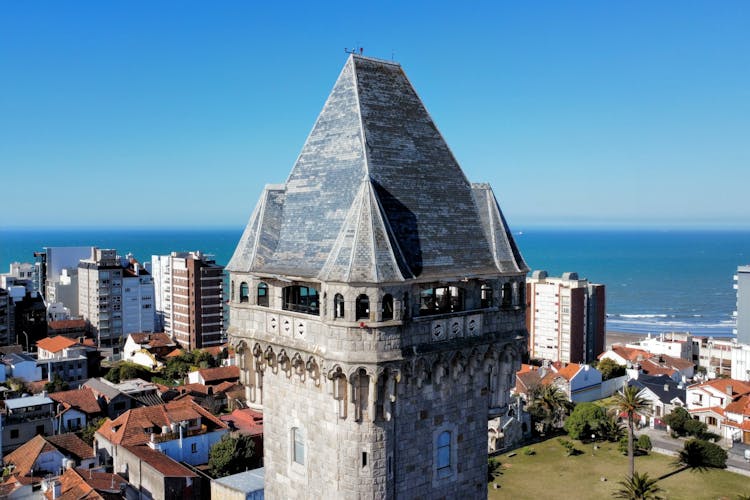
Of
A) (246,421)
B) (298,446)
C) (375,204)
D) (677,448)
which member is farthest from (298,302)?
(677,448)

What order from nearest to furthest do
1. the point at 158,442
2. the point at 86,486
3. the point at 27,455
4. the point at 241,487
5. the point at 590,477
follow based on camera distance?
the point at 241,487
the point at 86,486
the point at 27,455
the point at 158,442
the point at 590,477

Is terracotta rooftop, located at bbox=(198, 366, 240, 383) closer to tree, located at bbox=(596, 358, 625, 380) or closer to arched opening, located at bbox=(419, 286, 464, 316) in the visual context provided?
tree, located at bbox=(596, 358, 625, 380)

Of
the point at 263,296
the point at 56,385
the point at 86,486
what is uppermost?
the point at 263,296

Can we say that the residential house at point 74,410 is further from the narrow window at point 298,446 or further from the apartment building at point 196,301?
the narrow window at point 298,446

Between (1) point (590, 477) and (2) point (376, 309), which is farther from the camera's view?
(1) point (590, 477)

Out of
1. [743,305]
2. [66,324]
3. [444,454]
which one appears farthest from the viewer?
[66,324]

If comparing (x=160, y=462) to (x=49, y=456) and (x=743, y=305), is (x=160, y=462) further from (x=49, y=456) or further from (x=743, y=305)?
(x=743, y=305)

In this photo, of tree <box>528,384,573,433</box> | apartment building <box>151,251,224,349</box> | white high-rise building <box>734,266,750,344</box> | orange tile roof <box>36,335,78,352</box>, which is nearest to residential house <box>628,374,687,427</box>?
tree <box>528,384,573,433</box>

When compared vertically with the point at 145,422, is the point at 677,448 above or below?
below
